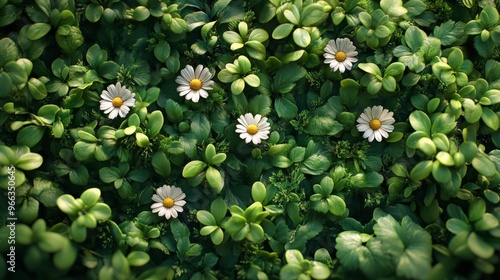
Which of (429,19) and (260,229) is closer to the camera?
(260,229)

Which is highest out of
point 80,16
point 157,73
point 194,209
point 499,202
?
point 80,16

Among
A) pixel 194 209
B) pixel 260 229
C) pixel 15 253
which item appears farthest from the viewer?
pixel 194 209

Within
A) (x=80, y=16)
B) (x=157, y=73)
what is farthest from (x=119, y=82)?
Answer: (x=80, y=16)

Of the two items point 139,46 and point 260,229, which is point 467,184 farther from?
point 139,46

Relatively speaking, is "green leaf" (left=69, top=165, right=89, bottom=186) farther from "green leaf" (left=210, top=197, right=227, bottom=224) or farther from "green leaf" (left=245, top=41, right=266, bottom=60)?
"green leaf" (left=245, top=41, right=266, bottom=60)

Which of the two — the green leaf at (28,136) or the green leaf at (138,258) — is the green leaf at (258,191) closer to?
the green leaf at (138,258)

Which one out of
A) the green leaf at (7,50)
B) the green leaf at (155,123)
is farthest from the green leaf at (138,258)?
the green leaf at (7,50)

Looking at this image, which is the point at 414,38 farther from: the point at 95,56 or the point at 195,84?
the point at 95,56
